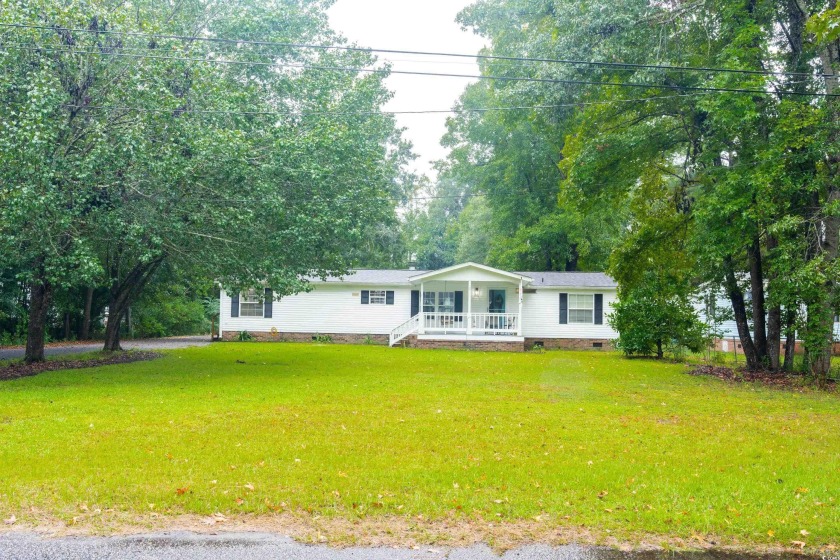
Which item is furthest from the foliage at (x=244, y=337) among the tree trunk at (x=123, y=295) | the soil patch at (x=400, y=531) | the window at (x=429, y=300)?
the soil patch at (x=400, y=531)

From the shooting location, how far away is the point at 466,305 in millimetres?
28422

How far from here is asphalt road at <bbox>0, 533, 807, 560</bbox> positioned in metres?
4.47

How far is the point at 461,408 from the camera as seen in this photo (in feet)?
33.8

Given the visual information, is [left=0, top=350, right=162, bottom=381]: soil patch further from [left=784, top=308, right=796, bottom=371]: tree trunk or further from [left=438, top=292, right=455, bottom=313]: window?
[left=784, top=308, right=796, bottom=371]: tree trunk

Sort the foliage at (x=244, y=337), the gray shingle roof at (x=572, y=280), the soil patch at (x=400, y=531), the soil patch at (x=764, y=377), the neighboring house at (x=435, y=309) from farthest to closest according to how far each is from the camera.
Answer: the foliage at (x=244, y=337) < the gray shingle roof at (x=572, y=280) < the neighboring house at (x=435, y=309) < the soil patch at (x=764, y=377) < the soil patch at (x=400, y=531)

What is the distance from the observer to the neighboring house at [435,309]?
2677 centimetres

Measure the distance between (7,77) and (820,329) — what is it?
1658 centimetres

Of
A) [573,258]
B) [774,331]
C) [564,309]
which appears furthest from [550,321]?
[774,331]

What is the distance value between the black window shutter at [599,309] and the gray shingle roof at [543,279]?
2.16ft

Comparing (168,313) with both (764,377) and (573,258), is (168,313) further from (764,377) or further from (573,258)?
(764,377)

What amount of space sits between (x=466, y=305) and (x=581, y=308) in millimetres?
4819

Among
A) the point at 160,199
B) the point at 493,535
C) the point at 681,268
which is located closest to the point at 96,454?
the point at 493,535

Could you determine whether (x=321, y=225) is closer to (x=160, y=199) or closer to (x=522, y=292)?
(x=160, y=199)

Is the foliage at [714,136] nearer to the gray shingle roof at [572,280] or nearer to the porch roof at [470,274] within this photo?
the porch roof at [470,274]
